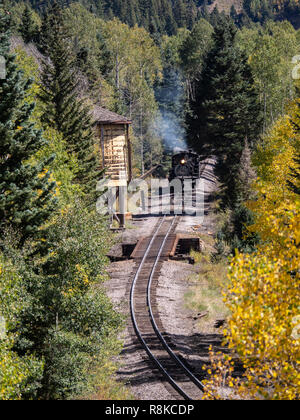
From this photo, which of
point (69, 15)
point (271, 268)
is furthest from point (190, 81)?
point (271, 268)

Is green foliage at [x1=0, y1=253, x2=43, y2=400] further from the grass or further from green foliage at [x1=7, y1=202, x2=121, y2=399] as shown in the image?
the grass

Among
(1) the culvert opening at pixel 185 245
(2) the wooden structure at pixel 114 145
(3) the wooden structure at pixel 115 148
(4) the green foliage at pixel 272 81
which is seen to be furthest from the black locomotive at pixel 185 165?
(4) the green foliage at pixel 272 81

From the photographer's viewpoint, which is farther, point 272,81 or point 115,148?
point 272,81

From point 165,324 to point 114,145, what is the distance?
65.8ft

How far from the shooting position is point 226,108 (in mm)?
51938

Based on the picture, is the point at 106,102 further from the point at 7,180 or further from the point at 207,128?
the point at 7,180

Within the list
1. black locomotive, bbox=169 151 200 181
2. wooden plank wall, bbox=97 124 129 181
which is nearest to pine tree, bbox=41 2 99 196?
wooden plank wall, bbox=97 124 129 181

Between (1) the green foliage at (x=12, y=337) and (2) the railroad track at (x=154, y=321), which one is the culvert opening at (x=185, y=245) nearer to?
(2) the railroad track at (x=154, y=321)

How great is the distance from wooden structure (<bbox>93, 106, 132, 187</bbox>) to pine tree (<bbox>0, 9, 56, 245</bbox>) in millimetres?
18179

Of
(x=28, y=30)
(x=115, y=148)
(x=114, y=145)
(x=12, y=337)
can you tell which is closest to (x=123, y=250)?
(x=115, y=148)

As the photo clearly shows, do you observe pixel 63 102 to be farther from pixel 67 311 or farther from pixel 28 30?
pixel 28 30

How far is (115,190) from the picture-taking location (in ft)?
139
